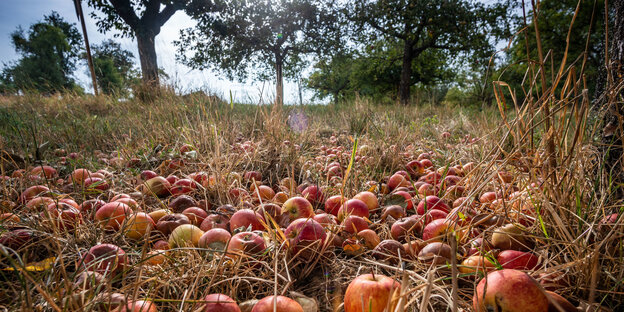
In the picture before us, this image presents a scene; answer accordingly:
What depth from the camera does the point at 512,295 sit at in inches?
31.7

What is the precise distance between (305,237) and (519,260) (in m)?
0.81

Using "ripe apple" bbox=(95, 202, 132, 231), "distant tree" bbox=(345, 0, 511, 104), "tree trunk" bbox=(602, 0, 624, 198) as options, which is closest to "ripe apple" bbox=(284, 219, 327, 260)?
"ripe apple" bbox=(95, 202, 132, 231)

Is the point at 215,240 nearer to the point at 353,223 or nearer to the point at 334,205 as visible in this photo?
the point at 353,223

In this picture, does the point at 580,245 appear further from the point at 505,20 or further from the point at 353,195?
the point at 505,20

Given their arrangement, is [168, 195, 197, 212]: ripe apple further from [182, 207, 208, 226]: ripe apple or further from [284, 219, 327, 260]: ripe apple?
[284, 219, 327, 260]: ripe apple

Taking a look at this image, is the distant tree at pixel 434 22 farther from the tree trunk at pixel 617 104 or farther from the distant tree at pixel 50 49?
the distant tree at pixel 50 49

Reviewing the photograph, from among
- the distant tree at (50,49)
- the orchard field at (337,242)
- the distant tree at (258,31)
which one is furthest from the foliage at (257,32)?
the distant tree at (50,49)

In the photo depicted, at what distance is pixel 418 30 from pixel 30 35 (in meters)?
49.5

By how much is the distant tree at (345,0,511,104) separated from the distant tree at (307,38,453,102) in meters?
1.08

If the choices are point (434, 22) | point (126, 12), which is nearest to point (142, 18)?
point (126, 12)

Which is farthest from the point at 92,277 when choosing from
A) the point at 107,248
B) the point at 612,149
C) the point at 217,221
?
the point at 612,149

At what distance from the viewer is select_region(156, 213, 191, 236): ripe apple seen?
1.39 meters

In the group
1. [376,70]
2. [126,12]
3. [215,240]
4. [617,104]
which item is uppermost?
[126,12]

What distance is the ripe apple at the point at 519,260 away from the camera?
105 cm
